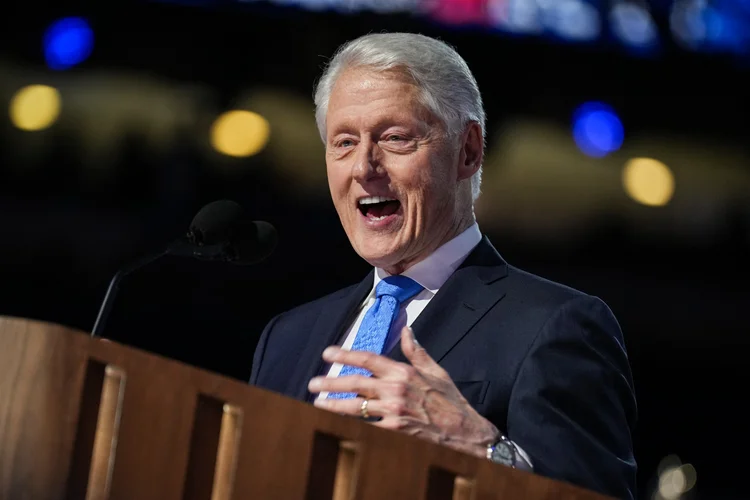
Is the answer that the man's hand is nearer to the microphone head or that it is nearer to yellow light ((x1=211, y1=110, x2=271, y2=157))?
the microphone head

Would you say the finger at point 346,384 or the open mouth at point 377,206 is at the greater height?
the open mouth at point 377,206

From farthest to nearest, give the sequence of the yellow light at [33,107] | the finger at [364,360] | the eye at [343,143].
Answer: the yellow light at [33,107]
the eye at [343,143]
the finger at [364,360]

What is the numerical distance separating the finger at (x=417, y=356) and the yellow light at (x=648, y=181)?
4939mm

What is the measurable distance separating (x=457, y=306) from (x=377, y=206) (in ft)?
0.95

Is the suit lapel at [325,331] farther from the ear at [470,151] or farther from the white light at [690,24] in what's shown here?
the white light at [690,24]

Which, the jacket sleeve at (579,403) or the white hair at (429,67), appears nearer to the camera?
the jacket sleeve at (579,403)

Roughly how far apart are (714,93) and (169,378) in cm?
514

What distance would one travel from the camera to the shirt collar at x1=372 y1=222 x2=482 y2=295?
209 centimetres

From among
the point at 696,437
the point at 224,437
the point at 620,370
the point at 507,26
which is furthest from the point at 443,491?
the point at 696,437

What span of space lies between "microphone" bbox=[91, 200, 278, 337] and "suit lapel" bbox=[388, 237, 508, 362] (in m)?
Result: 0.33

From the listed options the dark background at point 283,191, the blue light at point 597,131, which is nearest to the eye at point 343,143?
the dark background at point 283,191

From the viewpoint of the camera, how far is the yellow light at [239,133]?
18.9 feet

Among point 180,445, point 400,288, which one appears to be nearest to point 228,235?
point 400,288

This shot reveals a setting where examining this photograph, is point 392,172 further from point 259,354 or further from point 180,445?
point 180,445
